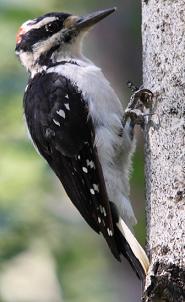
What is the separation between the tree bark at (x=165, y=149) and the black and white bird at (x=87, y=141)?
389mm

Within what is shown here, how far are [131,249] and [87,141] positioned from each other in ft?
2.02

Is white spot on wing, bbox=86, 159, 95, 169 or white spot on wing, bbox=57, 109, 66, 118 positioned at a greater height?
white spot on wing, bbox=57, 109, 66, 118

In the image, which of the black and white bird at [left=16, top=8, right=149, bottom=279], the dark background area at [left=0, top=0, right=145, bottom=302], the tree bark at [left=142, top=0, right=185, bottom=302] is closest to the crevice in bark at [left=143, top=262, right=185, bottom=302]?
the tree bark at [left=142, top=0, right=185, bottom=302]

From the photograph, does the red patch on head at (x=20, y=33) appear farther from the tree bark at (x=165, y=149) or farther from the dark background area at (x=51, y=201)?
the tree bark at (x=165, y=149)

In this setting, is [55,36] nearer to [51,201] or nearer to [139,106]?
[139,106]

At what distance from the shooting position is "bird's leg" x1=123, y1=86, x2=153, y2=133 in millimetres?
3629

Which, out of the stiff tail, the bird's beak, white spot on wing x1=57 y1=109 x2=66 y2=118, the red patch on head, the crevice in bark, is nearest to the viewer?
the crevice in bark

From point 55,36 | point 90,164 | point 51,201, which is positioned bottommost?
point 51,201

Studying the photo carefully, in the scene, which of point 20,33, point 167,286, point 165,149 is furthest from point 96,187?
point 20,33

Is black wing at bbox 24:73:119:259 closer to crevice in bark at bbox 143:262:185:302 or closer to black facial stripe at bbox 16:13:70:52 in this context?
black facial stripe at bbox 16:13:70:52

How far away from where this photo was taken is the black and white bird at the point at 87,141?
153 inches

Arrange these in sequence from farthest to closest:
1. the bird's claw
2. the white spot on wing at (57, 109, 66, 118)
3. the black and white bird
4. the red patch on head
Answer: the red patch on head, the white spot on wing at (57, 109, 66, 118), the black and white bird, the bird's claw

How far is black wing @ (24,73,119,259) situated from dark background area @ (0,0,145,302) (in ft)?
2.11

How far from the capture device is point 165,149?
3406mm
